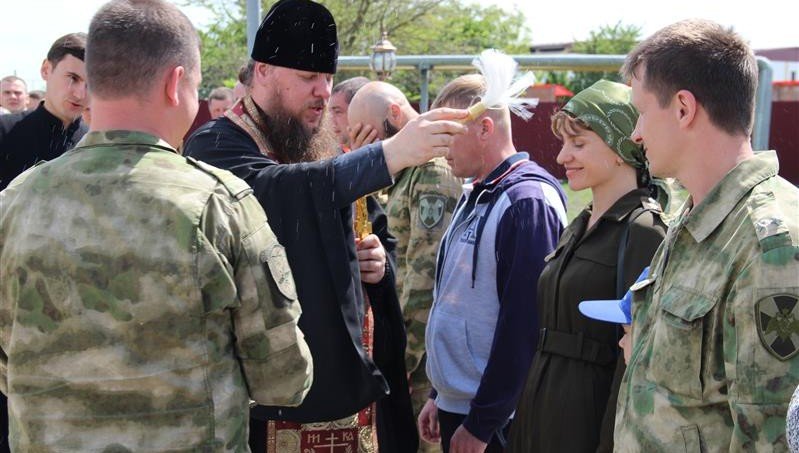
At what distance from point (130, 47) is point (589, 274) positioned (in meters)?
1.68

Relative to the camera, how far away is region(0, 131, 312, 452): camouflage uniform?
7.07ft

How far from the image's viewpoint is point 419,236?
4859 millimetres

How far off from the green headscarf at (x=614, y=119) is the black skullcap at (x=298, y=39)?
0.98m

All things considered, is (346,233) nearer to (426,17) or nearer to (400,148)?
(400,148)

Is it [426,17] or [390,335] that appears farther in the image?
[426,17]

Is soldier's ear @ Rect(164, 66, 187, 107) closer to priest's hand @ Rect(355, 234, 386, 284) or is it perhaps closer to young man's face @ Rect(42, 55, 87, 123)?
priest's hand @ Rect(355, 234, 386, 284)

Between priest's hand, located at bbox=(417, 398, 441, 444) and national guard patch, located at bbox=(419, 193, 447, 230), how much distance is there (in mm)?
1062

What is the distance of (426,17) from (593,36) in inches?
659

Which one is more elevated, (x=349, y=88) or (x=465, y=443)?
(x=349, y=88)

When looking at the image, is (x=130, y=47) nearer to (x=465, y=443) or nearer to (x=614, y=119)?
(x=614, y=119)

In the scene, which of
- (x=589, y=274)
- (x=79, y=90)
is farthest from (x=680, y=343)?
(x=79, y=90)

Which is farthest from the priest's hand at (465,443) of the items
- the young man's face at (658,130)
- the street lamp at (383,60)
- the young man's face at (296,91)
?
the street lamp at (383,60)

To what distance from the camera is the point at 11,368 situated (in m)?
2.26

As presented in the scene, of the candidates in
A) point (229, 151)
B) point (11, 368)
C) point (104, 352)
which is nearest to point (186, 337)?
point (104, 352)
